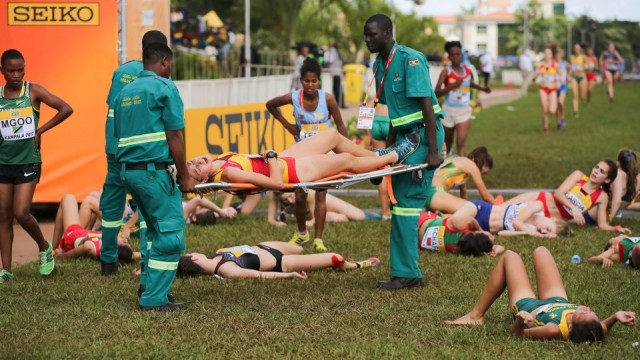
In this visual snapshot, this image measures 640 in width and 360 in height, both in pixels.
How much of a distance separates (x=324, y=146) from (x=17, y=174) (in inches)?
106

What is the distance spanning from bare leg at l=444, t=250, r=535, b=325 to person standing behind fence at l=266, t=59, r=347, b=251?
145 inches

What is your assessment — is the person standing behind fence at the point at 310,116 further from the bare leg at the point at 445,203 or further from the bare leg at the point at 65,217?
the bare leg at the point at 65,217

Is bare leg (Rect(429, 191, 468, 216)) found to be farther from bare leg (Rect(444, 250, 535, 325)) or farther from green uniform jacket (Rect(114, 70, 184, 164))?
green uniform jacket (Rect(114, 70, 184, 164))

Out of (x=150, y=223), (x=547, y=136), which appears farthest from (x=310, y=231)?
(x=547, y=136)

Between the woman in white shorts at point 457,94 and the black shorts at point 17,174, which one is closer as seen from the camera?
the black shorts at point 17,174

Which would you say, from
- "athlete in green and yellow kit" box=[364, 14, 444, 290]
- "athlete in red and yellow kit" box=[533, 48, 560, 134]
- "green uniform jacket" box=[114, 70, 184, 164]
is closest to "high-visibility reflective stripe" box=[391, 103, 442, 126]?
"athlete in green and yellow kit" box=[364, 14, 444, 290]

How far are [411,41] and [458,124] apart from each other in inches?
1799

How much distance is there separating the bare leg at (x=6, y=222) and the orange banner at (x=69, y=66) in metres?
3.85

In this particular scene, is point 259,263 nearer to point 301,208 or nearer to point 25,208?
point 301,208

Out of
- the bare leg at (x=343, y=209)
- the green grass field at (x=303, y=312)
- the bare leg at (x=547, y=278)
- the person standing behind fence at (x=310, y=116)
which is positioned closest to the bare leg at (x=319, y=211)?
the person standing behind fence at (x=310, y=116)

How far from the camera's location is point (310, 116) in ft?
38.6

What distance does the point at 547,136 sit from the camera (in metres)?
25.9

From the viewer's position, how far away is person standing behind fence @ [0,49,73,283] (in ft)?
32.2

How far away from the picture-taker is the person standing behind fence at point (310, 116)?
37.6ft
